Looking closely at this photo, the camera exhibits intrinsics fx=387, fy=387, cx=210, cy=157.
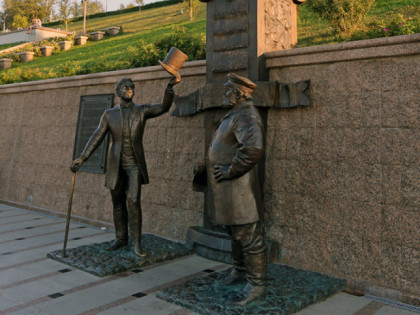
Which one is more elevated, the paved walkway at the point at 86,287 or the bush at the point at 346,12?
the bush at the point at 346,12

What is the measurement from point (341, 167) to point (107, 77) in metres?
5.16

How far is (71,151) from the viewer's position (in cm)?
861

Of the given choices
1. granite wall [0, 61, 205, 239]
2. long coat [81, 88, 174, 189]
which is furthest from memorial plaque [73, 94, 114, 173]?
long coat [81, 88, 174, 189]

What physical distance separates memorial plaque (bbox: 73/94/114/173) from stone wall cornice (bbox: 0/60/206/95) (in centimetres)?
36

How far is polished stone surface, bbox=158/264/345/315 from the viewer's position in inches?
144

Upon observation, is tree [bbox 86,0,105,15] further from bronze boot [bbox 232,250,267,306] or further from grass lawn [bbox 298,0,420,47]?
bronze boot [bbox 232,250,267,306]

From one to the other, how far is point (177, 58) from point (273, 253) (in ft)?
9.34

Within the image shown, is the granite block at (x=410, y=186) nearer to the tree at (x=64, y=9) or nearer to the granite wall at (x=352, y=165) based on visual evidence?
→ the granite wall at (x=352, y=165)

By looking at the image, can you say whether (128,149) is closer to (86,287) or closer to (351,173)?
(86,287)

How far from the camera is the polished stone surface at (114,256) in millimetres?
4902

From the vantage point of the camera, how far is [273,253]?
16.9 ft

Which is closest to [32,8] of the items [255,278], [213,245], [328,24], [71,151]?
[328,24]

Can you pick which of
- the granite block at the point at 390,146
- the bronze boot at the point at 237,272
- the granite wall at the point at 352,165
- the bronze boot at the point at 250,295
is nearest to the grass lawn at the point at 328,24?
the granite wall at the point at 352,165

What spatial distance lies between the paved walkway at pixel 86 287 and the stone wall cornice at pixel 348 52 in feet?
9.04
